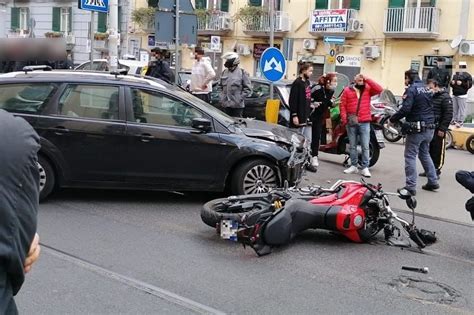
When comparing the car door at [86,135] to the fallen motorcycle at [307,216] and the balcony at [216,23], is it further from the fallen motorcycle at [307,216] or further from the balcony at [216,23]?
the balcony at [216,23]

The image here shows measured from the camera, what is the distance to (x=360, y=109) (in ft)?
31.4

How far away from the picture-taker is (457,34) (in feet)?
87.2

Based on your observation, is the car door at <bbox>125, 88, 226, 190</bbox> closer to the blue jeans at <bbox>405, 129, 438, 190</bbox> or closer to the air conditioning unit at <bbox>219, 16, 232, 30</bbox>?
the blue jeans at <bbox>405, 129, 438, 190</bbox>

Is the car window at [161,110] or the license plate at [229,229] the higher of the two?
the car window at [161,110]

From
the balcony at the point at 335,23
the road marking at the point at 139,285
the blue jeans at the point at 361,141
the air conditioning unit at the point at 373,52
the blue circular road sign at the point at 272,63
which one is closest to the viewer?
the road marking at the point at 139,285

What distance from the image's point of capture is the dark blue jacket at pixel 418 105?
838 cm

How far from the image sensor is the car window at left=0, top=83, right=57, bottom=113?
7074 mm

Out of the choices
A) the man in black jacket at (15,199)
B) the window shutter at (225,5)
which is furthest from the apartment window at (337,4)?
the man in black jacket at (15,199)

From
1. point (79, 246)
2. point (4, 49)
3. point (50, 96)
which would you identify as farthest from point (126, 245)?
point (4, 49)

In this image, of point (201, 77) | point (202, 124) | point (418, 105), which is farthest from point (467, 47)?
point (202, 124)

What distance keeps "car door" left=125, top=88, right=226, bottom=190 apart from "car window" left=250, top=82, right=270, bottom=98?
6566 mm

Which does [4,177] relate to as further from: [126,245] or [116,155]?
[116,155]

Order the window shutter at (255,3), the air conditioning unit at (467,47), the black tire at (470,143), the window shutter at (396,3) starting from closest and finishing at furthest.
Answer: the black tire at (470,143) → the air conditioning unit at (467,47) → the window shutter at (396,3) → the window shutter at (255,3)

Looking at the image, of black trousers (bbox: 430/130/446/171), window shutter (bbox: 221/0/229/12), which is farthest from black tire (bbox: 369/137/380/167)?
window shutter (bbox: 221/0/229/12)
